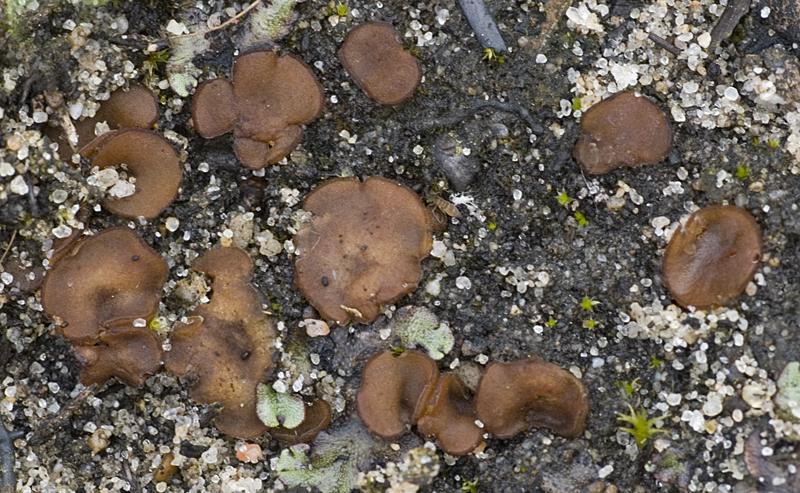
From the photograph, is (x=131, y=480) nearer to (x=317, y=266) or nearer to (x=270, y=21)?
(x=317, y=266)

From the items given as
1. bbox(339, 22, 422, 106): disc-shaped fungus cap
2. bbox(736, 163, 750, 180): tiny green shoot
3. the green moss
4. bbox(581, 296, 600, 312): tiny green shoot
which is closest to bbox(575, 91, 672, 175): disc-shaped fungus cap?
the green moss

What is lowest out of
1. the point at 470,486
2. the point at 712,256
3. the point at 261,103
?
the point at 470,486

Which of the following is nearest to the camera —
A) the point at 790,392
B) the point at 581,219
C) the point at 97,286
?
the point at 790,392

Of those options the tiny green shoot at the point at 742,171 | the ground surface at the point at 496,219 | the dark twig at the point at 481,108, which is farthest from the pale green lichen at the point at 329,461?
the tiny green shoot at the point at 742,171

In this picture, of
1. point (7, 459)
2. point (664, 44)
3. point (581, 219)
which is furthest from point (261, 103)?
point (7, 459)

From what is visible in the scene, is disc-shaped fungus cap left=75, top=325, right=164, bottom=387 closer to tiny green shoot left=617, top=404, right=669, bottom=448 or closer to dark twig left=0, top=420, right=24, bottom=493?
dark twig left=0, top=420, right=24, bottom=493

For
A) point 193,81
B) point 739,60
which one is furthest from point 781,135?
point 193,81

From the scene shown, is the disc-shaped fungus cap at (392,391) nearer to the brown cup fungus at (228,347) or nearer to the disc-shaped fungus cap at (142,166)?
the brown cup fungus at (228,347)
